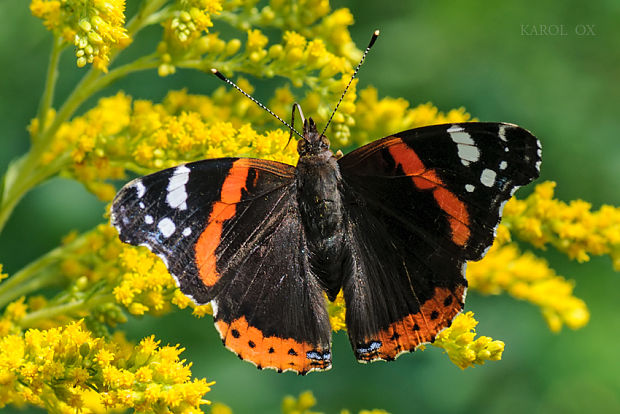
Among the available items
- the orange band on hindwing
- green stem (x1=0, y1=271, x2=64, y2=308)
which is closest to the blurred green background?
green stem (x1=0, y1=271, x2=64, y2=308)

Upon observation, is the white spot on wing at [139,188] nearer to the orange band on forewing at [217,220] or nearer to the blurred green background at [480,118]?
the orange band on forewing at [217,220]

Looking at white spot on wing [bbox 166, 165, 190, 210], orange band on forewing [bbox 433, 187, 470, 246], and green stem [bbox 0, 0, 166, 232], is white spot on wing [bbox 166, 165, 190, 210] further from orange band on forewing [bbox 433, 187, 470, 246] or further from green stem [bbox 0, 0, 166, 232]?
orange band on forewing [bbox 433, 187, 470, 246]

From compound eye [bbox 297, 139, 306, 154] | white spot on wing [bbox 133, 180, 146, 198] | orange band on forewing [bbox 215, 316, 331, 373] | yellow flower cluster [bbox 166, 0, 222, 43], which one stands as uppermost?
yellow flower cluster [bbox 166, 0, 222, 43]

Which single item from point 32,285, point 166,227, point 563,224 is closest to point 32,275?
point 32,285

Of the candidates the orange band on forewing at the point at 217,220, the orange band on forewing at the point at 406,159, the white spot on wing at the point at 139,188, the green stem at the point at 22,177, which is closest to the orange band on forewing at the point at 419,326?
the orange band on forewing at the point at 406,159

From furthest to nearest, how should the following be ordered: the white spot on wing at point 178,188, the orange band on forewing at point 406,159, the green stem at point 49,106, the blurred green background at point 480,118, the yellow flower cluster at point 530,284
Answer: the blurred green background at point 480,118 < the yellow flower cluster at point 530,284 < the green stem at point 49,106 < the orange band on forewing at point 406,159 < the white spot on wing at point 178,188

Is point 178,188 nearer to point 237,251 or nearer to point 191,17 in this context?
point 237,251
